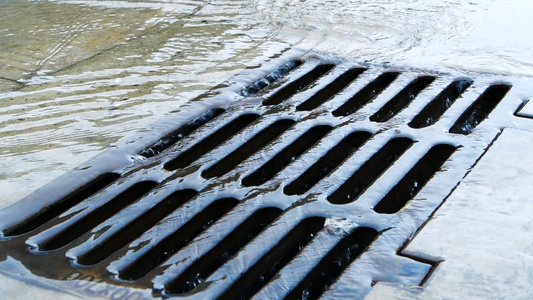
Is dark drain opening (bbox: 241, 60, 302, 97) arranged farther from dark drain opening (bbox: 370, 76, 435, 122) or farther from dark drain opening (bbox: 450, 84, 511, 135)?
dark drain opening (bbox: 450, 84, 511, 135)

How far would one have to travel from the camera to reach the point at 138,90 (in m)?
2.10

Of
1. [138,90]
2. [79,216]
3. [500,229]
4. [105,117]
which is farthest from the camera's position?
[138,90]

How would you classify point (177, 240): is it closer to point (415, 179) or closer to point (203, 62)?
point (415, 179)

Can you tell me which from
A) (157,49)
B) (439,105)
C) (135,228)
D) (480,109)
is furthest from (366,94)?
(135,228)

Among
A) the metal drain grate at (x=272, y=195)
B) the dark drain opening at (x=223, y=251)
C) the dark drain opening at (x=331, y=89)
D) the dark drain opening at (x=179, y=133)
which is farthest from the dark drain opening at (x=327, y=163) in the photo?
the dark drain opening at (x=179, y=133)

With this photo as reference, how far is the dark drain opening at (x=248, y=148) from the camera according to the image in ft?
5.52

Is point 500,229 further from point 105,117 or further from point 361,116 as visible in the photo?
point 105,117

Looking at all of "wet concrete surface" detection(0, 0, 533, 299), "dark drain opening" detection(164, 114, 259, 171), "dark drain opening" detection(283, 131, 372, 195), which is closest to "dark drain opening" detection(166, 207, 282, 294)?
"dark drain opening" detection(283, 131, 372, 195)

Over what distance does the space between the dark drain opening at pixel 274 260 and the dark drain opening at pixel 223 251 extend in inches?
2.7

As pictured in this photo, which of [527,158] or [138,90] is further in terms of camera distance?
[138,90]

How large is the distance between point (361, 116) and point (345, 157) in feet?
0.52

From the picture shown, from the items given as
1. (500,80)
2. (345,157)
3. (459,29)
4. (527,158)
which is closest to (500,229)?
(527,158)

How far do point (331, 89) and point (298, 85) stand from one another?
0.11 m

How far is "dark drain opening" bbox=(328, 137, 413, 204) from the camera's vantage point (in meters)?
1.56
